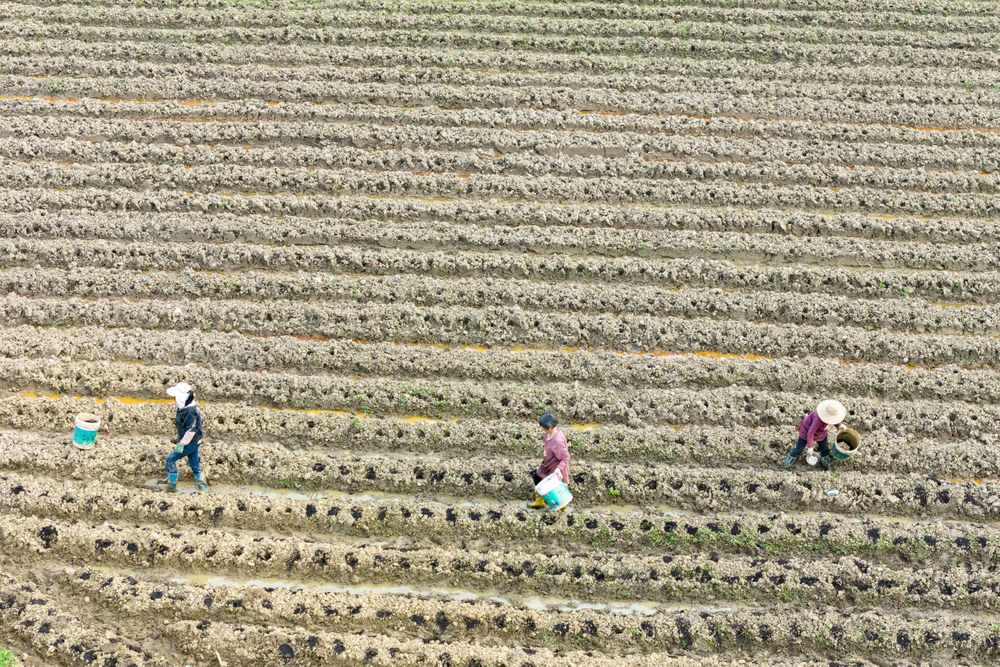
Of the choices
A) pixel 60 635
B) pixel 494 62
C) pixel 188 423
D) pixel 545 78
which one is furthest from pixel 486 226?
pixel 60 635

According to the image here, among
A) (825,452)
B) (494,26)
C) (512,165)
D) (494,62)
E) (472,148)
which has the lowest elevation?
(825,452)

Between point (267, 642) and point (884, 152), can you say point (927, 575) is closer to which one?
point (267, 642)

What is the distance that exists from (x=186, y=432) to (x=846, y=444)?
6.40m

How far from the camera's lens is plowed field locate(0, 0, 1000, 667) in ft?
23.2

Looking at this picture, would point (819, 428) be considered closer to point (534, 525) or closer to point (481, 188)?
point (534, 525)

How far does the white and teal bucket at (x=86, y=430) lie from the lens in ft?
26.0

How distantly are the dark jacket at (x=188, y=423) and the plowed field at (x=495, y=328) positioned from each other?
666 mm

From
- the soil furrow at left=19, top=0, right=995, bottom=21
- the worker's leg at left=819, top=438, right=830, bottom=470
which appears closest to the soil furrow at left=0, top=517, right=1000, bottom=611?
the worker's leg at left=819, top=438, right=830, bottom=470

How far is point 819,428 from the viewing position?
7711 millimetres

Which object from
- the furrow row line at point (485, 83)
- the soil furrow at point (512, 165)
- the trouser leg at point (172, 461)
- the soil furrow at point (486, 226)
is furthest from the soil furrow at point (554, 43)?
the trouser leg at point (172, 461)

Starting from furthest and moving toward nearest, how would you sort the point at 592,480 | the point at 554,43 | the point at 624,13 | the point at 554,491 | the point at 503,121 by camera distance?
the point at 624,13 → the point at 554,43 → the point at 503,121 → the point at 592,480 → the point at 554,491

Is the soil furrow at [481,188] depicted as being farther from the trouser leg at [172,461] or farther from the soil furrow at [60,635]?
the soil furrow at [60,635]

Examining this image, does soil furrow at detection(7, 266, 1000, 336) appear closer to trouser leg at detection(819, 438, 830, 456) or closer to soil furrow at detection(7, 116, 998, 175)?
trouser leg at detection(819, 438, 830, 456)

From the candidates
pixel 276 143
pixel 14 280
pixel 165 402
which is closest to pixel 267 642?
pixel 165 402
